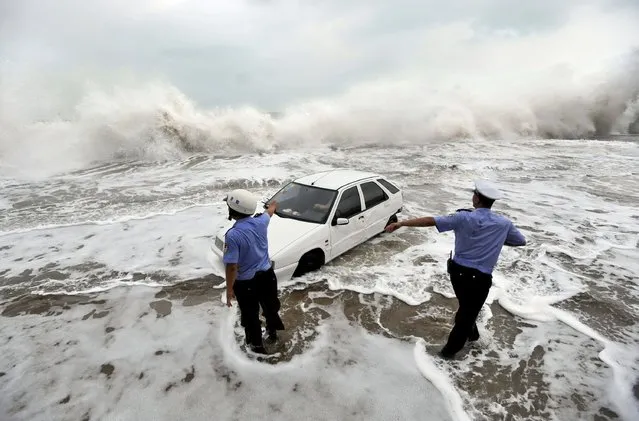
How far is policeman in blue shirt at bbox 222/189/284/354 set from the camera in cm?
313

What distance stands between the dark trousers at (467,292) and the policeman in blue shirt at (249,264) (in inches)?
70.8

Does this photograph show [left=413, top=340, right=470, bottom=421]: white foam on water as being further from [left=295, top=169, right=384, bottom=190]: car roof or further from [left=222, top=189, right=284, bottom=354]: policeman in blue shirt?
[left=295, top=169, right=384, bottom=190]: car roof

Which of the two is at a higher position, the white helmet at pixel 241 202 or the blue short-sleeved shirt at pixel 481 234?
the white helmet at pixel 241 202

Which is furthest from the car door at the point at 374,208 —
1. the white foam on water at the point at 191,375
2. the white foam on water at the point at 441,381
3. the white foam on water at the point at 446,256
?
the white foam on water at the point at 441,381

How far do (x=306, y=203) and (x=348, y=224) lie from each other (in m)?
0.78

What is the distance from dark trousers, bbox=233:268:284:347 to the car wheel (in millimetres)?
1452

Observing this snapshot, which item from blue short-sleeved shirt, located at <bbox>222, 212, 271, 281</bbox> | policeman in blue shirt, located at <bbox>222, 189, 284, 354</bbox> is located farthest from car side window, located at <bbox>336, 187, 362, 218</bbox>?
blue short-sleeved shirt, located at <bbox>222, 212, 271, 281</bbox>

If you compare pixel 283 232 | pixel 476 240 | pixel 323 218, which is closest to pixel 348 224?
pixel 323 218

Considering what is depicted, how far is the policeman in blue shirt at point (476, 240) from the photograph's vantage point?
322 centimetres

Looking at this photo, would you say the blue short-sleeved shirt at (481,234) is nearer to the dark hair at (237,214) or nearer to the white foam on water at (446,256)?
the white foam on water at (446,256)

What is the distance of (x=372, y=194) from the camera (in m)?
6.64

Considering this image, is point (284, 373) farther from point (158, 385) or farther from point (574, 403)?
point (574, 403)

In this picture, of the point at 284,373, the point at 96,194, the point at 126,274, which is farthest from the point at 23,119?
the point at 284,373

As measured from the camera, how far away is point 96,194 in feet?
36.6
